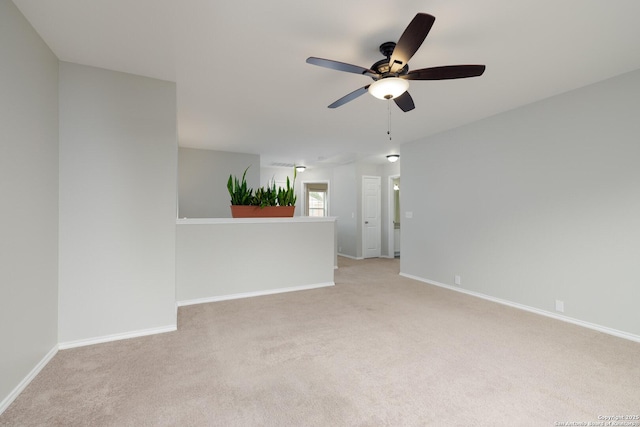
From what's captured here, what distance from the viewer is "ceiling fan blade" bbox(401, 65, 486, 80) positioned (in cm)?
196

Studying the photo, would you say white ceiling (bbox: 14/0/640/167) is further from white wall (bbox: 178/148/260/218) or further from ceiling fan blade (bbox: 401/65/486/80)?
white wall (bbox: 178/148/260/218)

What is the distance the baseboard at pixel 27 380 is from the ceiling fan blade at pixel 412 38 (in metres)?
3.09

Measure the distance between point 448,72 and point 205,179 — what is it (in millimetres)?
5181

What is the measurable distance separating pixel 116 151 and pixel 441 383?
10.6 ft

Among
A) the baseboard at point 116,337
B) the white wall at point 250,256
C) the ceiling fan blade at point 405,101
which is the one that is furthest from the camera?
the white wall at point 250,256

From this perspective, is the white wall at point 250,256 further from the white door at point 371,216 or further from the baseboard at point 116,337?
the white door at point 371,216

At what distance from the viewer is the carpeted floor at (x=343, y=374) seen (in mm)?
1689

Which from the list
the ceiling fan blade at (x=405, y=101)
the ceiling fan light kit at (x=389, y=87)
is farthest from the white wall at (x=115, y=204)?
the ceiling fan blade at (x=405, y=101)

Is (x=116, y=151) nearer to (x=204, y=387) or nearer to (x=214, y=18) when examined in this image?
(x=214, y=18)

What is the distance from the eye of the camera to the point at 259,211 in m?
4.25

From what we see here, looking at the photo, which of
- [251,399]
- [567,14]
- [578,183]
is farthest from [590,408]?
[567,14]

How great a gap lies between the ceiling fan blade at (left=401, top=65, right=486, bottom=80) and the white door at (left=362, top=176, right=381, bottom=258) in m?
5.27

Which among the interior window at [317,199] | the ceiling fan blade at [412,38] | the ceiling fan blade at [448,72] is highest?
the ceiling fan blade at [412,38]

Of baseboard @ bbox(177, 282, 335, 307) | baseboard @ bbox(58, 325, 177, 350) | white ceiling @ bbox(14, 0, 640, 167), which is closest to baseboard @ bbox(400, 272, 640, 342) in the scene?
baseboard @ bbox(177, 282, 335, 307)
